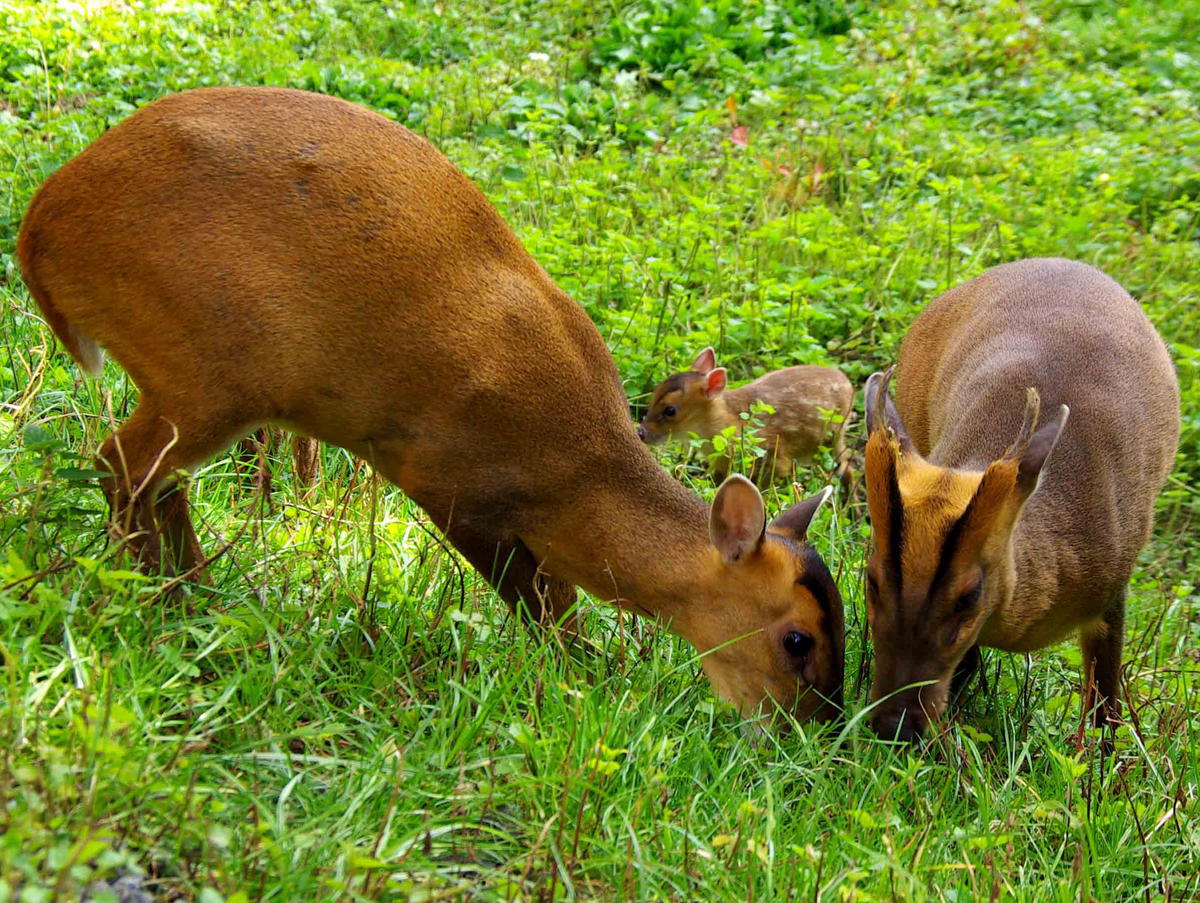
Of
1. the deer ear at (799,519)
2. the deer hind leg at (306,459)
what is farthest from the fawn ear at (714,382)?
the deer ear at (799,519)

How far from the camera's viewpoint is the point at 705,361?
288 inches

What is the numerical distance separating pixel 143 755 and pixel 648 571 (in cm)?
A: 181

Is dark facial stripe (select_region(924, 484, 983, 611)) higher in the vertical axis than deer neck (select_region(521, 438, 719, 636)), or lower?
higher

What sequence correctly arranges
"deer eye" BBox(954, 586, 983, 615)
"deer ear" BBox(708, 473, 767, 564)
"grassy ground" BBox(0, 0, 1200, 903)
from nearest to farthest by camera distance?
"grassy ground" BBox(0, 0, 1200, 903)
"deer eye" BBox(954, 586, 983, 615)
"deer ear" BBox(708, 473, 767, 564)

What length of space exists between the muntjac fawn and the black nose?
284 centimetres

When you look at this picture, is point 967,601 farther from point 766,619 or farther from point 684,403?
point 684,403

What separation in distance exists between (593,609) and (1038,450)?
172 cm

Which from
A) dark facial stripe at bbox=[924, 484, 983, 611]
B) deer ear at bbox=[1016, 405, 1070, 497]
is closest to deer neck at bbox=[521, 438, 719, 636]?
dark facial stripe at bbox=[924, 484, 983, 611]

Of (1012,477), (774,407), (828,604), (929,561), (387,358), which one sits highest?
(387,358)

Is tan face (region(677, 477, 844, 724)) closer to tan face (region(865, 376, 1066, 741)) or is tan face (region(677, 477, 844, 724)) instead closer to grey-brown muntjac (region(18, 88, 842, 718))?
grey-brown muntjac (region(18, 88, 842, 718))

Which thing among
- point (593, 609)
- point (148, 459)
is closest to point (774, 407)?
point (593, 609)

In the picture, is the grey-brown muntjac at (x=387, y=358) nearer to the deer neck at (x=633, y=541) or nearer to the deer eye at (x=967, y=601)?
the deer neck at (x=633, y=541)

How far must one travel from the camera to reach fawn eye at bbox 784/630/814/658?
4.30 meters

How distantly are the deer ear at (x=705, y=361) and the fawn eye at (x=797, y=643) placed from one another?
303cm
